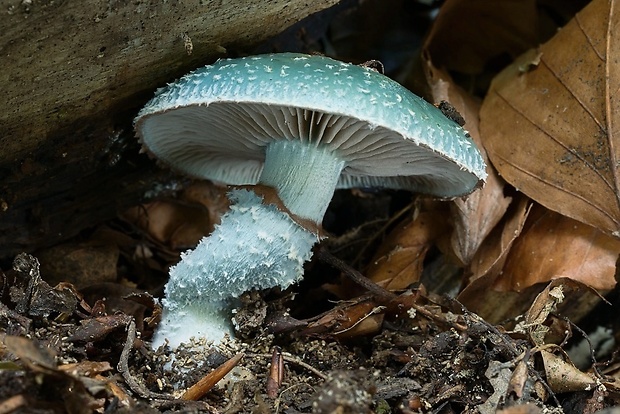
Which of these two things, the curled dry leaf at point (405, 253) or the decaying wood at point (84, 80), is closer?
the decaying wood at point (84, 80)

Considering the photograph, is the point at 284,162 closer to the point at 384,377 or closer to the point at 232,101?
the point at 232,101

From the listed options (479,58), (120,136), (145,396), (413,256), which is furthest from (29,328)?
(479,58)

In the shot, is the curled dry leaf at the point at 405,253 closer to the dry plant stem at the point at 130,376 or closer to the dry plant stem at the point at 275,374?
the dry plant stem at the point at 275,374

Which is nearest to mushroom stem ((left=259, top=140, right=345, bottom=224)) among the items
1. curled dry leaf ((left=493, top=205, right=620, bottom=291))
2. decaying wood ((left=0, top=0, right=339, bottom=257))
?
decaying wood ((left=0, top=0, right=339, bottom=257))

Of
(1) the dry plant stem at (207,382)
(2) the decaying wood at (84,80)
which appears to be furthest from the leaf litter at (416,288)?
(2) the decaying wood at (84,80)

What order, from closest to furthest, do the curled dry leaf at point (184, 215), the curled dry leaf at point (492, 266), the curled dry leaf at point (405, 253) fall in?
the curled dry leaf at point (492, 266) → the curled dry leaf at point (405, 253) → the curled dry leaf at point (184, 215)

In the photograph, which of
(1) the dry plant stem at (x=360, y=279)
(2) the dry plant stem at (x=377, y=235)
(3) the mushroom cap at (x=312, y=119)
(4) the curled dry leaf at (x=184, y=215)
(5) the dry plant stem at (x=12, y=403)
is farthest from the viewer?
(4) the curled dry leaf at (x=184, y=215)
